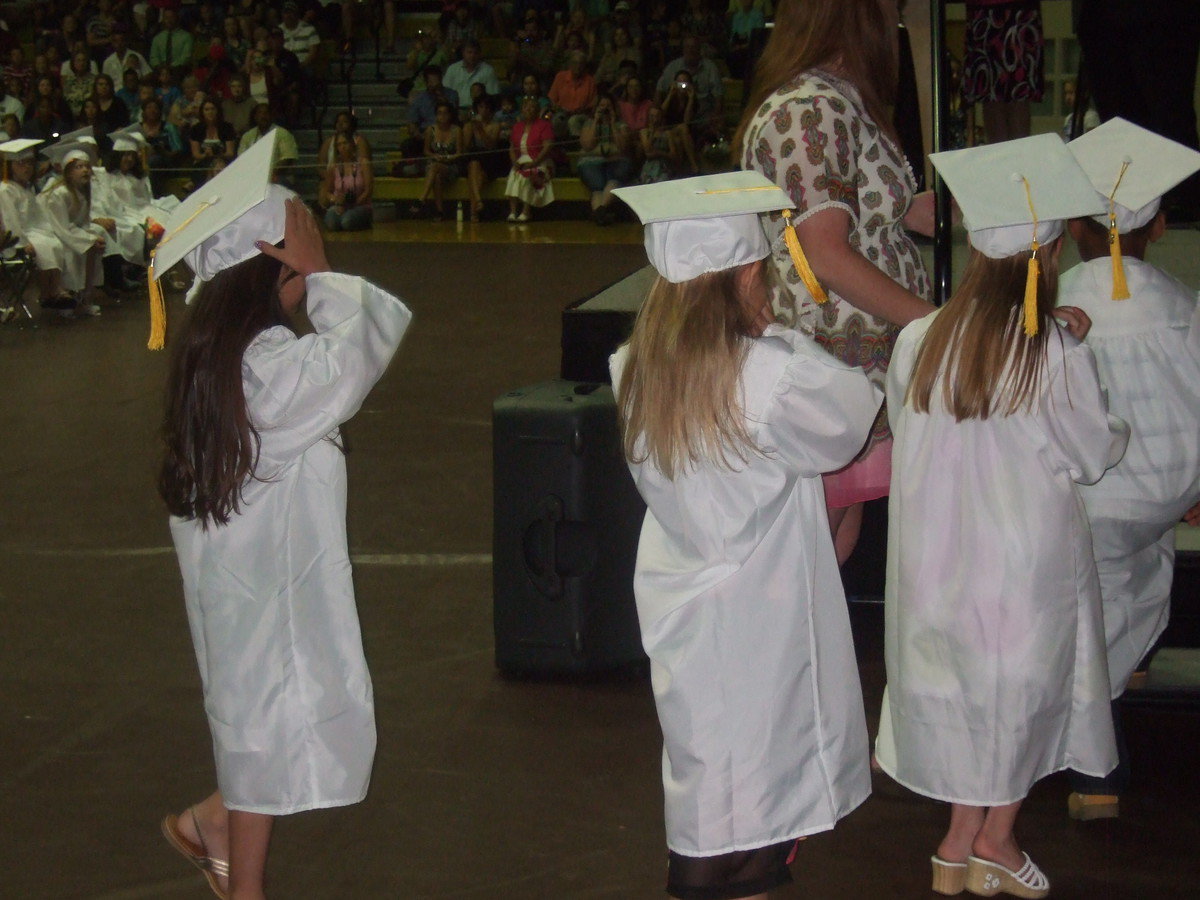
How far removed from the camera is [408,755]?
342 cm

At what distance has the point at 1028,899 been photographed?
2699 millimetres

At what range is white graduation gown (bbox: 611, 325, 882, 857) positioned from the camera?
2293mm

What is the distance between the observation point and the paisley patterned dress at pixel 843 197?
8.84ft

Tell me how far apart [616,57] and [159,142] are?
4.62 meters

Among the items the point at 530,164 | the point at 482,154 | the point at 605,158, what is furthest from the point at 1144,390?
the point at 482,154

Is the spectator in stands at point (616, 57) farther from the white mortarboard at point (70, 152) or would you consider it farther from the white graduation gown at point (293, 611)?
the white graduation gown at point (293, 611)

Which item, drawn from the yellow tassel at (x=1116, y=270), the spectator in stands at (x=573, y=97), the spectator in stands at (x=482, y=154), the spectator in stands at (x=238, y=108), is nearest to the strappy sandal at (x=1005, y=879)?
the yellow tassel at (x=1116, y=270)

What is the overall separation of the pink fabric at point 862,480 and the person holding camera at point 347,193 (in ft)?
39.2

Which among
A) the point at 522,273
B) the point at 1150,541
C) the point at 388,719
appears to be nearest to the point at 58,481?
the point at 388,719

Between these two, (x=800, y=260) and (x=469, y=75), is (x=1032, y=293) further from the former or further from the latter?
(x=469, y=75)

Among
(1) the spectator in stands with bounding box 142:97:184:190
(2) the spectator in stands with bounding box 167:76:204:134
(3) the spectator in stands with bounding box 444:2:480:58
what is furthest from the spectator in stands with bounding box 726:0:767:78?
(1) the spectator in stands with bounding box 142:97:184:190

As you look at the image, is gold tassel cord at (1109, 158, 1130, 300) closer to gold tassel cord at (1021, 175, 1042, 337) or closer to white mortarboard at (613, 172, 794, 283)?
gold tassel cord at (1021, 175, 1042, 337)

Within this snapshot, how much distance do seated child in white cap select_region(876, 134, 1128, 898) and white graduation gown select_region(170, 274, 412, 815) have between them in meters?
0.92

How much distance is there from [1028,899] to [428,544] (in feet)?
8.79
